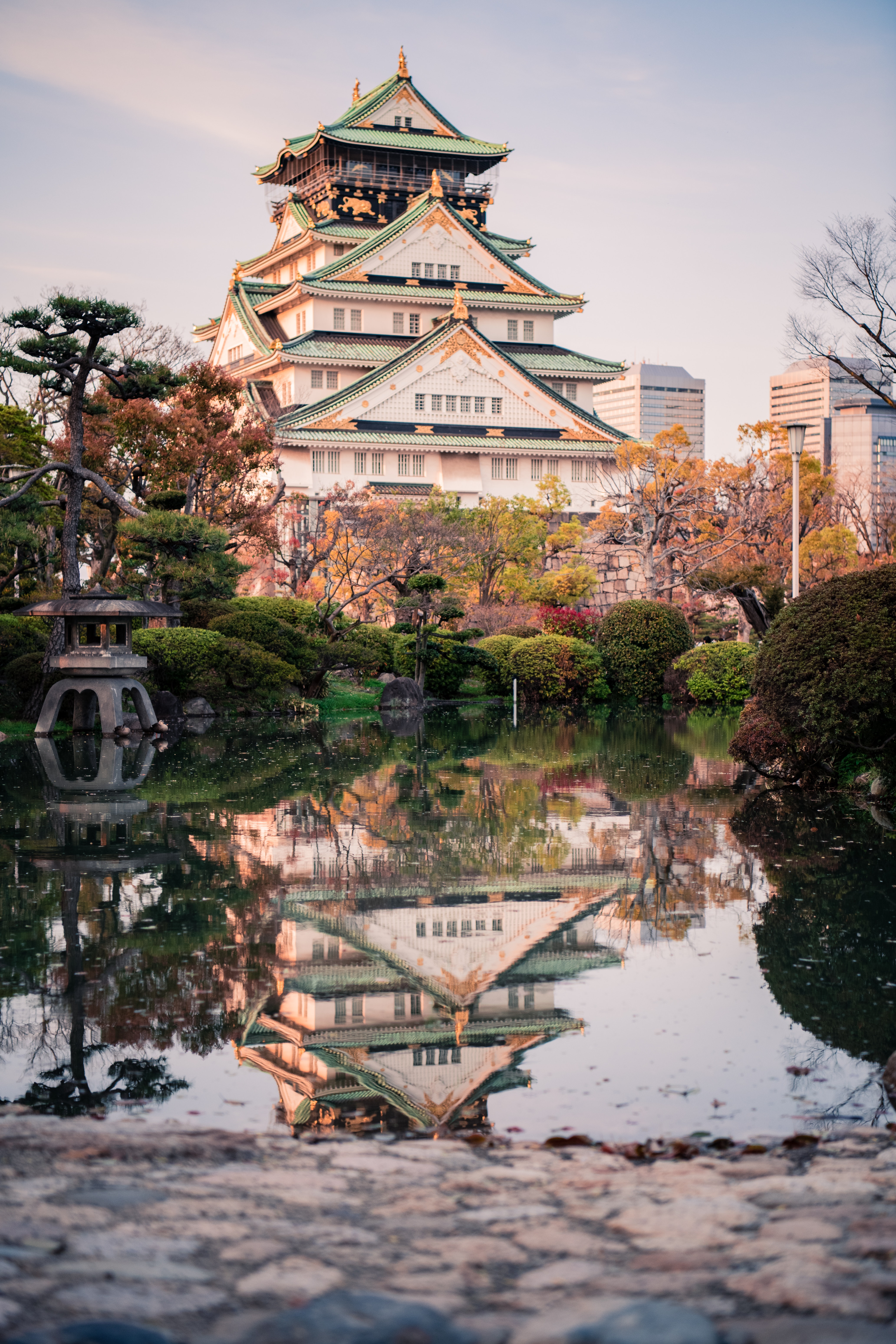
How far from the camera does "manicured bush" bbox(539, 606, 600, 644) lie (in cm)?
3369

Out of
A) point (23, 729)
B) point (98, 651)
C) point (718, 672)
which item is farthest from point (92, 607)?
point (718, 672)

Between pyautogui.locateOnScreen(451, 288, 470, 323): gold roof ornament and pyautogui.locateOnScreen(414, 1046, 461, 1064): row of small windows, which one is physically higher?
pyautogui.locateOnScreen(451, 288, 470, 323): gold roof ornament

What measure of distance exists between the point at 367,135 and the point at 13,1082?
5069 centimetres

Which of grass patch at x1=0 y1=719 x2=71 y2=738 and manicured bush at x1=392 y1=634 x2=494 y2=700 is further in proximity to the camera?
manicured bush at x1=392 y1=634 x2=494 y2=700

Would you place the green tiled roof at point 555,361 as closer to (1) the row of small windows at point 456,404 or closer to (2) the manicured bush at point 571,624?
(1) the row of small windows at point 456,404

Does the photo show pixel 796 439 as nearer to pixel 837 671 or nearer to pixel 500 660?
pixel 837 671

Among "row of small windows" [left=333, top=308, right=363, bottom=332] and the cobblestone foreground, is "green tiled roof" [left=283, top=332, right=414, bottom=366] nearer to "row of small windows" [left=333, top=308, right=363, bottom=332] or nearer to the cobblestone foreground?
"row of small windows" [left=333, top=308, right=363, bottom=332]

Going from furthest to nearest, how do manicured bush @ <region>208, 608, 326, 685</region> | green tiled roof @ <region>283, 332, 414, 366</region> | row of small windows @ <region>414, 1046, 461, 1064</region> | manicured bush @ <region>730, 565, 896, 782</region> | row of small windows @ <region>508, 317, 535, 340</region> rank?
row of small windows @ <region>508, 317, 535, 340</region> < green tiled roof @ <region>283, 332, 414, 366</region> < manicured bush @ <region>208, 608, 326, 685</region> < manicured bush @ <region>730, 565, 896, 782</region> < row of small windows @ <region>414, 1046, 461, 1064</region>

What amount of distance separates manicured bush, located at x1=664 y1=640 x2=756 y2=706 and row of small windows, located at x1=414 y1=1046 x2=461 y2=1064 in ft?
85.3

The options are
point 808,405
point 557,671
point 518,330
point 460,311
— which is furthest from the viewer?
point 808,405

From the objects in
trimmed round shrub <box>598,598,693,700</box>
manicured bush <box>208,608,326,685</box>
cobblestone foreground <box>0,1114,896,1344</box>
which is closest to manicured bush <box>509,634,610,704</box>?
trimmed round shrub <box>598,598,693,700</box>

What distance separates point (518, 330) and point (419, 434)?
8441 mm

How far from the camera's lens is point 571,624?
33.8m

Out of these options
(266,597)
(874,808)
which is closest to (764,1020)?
(874,808)
